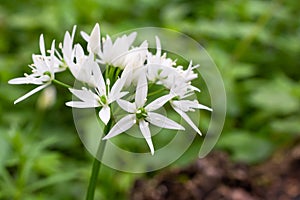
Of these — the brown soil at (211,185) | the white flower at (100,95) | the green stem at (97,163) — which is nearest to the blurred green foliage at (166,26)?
the brown soil at (211,185)

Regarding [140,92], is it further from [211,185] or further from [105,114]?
[211,185]

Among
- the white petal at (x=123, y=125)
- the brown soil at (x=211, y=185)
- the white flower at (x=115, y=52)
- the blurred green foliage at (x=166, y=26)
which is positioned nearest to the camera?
the white petal at (x=123, y=125)

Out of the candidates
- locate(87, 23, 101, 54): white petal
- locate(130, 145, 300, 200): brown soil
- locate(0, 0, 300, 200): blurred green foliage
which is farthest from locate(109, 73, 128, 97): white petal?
locate(130, 145, 300, 200): brown soil

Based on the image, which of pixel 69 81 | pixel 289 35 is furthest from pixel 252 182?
pixel 289 35

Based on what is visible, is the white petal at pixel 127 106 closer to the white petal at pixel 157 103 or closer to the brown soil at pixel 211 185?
the white petal at pixel 157 103

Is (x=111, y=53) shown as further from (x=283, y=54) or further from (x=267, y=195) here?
(x=283, y=54)

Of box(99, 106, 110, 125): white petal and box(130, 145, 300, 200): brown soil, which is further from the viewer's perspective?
box(130, 145, 300, 200): brown soil

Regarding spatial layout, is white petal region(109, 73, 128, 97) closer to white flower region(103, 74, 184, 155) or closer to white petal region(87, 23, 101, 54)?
white flower region(103, 74, 184, 155)
